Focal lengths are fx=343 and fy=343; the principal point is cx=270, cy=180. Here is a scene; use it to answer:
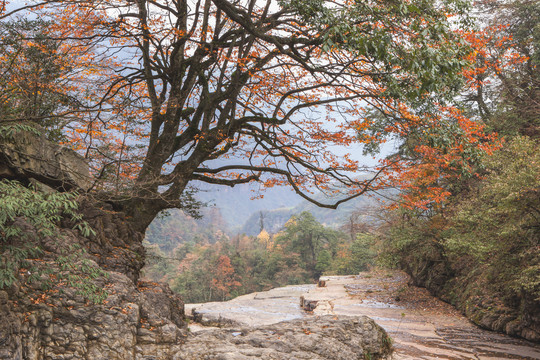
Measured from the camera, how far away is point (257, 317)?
11.6 metres

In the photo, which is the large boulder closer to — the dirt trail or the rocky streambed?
the rocky streambed

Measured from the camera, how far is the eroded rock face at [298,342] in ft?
13.9

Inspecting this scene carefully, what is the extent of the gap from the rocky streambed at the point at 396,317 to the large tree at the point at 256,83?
321cm

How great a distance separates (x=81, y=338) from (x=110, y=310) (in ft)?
1.43

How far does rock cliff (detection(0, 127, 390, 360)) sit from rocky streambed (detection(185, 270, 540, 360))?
61 centimetres

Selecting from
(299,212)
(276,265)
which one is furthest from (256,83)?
(299,212)

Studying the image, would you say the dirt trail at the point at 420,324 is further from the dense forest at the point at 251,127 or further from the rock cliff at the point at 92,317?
the rock cliff at the point at 92,317

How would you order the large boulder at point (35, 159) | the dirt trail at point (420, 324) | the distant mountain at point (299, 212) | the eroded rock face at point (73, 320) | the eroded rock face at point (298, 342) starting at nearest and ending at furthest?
the eroded rock face at point (73, 320) < the eroded rock face at point (298, 342) < the large boulder at point (35, 159) < the dirt trail at point (420, 324) < the distant mountain at point (299, 212)

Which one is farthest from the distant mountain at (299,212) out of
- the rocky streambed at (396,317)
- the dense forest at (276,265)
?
the rocky streambed at (396,317)

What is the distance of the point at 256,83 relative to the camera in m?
7.91

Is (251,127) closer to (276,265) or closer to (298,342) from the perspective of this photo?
(298,342)

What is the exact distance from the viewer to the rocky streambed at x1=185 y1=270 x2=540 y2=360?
6891 mm

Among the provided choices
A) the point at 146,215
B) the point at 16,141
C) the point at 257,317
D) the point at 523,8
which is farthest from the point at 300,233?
the point at 16,141

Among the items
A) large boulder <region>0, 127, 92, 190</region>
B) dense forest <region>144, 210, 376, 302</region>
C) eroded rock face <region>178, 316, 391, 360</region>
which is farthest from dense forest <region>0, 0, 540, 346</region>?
dense forest <region>144, 210, 376, 302</region>
